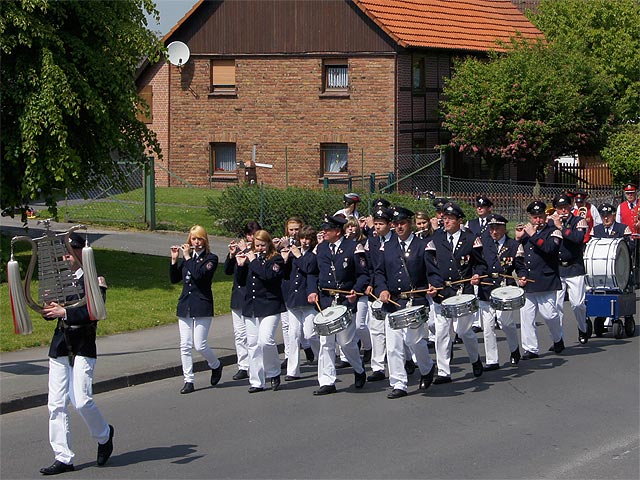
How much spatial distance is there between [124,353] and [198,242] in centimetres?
251

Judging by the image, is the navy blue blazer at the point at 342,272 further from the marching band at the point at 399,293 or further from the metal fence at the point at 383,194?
the metal fence at the point at 383,194

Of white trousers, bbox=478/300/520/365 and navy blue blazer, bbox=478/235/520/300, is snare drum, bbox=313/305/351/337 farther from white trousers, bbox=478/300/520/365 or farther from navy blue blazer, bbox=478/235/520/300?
navy blue blazer, bbox=478/235/520/300

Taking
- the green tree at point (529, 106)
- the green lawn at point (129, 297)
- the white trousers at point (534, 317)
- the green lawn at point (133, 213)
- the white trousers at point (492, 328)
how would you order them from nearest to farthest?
the white trousers at point (492, 328), the white trousers at point (534, 317), the green lawn at point (129, 297), the green lawn at point (133, 213), the green tree at point (529, 106)

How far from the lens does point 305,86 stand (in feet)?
124

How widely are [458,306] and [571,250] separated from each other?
3824mm

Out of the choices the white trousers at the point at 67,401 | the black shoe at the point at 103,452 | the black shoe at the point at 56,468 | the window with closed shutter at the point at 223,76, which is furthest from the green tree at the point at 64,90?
the window with closed shutter at the point at 223,76

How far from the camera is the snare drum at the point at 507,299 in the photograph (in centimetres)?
1327

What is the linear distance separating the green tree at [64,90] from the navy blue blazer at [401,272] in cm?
767

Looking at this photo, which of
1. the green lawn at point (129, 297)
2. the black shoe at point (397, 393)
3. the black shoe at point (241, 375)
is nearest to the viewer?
the black shoe at point (397, 393)

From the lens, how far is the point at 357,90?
37.2 meters

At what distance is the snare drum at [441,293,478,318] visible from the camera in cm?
1242

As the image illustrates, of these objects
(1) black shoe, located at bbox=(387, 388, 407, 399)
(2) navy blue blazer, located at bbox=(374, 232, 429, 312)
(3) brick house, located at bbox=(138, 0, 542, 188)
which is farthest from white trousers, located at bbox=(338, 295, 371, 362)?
(3) brick house, located at bbox=(138, 0, 542, 188)

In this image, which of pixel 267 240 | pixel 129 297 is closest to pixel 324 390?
pixel 267 240

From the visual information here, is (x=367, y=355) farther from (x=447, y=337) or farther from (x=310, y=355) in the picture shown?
(x=447, y=337)
